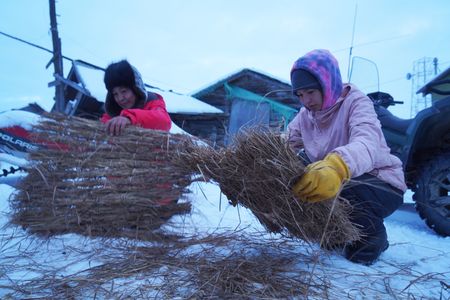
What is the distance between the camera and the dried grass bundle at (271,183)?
1.39 m

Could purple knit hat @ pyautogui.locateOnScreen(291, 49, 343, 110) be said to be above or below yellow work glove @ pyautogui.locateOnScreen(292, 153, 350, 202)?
above

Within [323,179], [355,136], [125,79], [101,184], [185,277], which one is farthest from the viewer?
[125,79]

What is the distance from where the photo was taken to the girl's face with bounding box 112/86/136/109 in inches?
106

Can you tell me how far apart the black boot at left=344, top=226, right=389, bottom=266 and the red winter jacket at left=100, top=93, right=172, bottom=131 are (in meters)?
1.65

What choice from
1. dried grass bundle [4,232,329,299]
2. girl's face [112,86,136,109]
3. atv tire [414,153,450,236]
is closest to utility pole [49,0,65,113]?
girl's face [112,86,136,109]

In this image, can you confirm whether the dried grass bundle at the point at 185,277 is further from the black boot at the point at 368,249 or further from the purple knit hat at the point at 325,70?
the purple knit hat at the point at 325,70

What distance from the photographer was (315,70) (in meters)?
1.73

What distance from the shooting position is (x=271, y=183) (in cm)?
142

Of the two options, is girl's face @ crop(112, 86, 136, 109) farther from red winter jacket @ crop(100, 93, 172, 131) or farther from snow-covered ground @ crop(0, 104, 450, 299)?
snow-covered ground @ crop(0, 104, 450, 299)

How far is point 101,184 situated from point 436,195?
2.58 meters

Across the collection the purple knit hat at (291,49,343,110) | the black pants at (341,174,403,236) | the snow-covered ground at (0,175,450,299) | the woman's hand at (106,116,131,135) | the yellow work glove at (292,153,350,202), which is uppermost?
the purple knit hat at (291,49,343,110)

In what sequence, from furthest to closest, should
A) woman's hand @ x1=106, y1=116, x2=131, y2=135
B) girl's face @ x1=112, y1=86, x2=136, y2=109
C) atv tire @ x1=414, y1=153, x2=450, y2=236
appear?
girl's face @ x1=112, y1=86, x2=136, y2=109, atv tire @ x1=414, y1=153, x2=450, y2=236, woman's hand @ x1=106, y1=116, x2=131, y2=135

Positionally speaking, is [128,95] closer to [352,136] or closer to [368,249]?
[352,136]

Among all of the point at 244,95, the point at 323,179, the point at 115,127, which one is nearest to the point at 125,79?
the point at 115,127
